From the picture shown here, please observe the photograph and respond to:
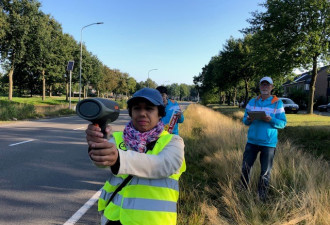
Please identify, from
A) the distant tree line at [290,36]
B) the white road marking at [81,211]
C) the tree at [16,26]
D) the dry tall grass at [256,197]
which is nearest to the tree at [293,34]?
the distant tree line at [290,36]

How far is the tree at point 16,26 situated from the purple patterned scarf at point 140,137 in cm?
2738

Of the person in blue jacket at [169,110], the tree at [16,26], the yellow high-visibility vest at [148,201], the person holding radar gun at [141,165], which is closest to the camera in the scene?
the person holding radar gun at [141,165]

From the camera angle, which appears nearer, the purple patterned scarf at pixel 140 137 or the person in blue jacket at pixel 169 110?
the purple patterned scarf at pixel 140 137

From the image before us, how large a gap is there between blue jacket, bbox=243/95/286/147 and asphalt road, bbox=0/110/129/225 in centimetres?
265

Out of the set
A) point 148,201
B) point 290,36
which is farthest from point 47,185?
point 290,36

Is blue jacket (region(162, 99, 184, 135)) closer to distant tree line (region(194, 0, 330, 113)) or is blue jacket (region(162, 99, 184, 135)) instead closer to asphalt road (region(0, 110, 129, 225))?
asphalt road (region(0, 110, 129, 225))

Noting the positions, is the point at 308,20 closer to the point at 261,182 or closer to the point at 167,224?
the point at 261,182

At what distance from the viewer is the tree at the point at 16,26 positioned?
959 inches

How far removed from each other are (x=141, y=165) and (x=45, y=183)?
447 cm

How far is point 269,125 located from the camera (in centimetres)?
393

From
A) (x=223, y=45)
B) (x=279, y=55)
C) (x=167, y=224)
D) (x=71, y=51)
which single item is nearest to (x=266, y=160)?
(x=167, y=224)

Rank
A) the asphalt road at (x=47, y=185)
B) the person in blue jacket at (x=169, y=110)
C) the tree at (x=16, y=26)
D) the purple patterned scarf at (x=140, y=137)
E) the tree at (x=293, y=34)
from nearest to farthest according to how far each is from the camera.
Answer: the purple patterned scarf at (x=140, y=137) → the asphalt road at (x=47, y=185) → the person in blue jacket at (x=169, y=110) → the tree at (x=293, y=34) → the tree at (x=16, y=26)

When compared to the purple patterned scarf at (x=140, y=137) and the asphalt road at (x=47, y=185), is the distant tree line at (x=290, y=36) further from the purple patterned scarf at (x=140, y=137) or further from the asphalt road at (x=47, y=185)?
the purple patterned scarf at (x=140, y=137)

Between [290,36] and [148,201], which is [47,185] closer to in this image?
[148,201]
